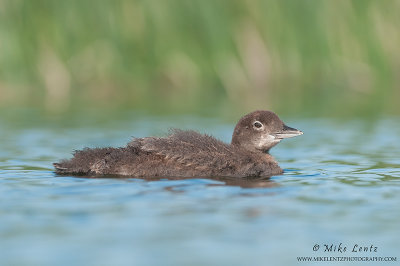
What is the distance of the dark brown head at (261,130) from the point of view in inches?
388

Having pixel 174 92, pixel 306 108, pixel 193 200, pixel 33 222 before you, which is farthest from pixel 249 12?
pixel 33 222

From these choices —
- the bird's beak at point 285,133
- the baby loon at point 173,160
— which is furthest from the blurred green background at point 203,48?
the baby loon at point 173,160

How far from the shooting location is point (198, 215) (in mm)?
6672

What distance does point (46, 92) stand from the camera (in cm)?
1714

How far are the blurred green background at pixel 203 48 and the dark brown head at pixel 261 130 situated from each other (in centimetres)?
601

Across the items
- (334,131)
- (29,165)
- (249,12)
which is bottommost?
(29,165)

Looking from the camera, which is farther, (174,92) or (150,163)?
(174,92)

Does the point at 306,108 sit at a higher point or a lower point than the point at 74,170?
higher

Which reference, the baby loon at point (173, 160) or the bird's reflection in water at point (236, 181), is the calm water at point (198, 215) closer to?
the bird's reflection in water at point (236, 181)

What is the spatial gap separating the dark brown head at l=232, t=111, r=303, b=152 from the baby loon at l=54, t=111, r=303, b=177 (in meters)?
0.31

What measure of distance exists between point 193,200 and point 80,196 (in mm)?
1038

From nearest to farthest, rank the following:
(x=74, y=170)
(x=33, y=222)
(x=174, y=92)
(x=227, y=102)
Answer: (x=33, y=222) → (x=74, y=170) → (x=227, y=102) → (x=174, y=92)

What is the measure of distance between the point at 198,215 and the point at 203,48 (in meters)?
9.89

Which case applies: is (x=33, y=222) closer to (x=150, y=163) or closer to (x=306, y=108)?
(x=150, y=163)
